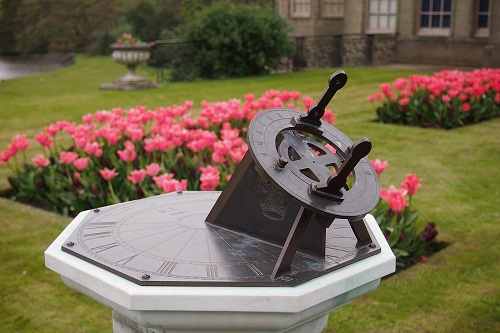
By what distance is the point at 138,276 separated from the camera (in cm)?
269

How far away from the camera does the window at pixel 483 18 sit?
18.7 metres

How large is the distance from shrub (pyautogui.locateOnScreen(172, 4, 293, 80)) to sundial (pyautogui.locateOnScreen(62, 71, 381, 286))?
1452 cm

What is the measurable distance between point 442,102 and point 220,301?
28.4 ft

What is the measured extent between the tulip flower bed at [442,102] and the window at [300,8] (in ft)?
42.9

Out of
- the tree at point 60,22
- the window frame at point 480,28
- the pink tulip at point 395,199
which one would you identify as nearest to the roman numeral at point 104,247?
the pink tulip at point 395,199

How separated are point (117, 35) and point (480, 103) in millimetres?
22963

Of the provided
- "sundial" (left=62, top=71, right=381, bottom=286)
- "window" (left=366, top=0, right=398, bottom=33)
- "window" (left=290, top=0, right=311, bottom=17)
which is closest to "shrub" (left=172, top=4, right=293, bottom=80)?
"window" (left=366, top=0, right=398, bottom=33)

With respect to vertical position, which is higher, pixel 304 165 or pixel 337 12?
pixel 337 12

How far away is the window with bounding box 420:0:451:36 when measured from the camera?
19.5m

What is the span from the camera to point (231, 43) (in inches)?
700

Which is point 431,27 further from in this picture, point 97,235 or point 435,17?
point 97,235

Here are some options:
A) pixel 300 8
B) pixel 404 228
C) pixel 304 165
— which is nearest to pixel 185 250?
pixel 304 165

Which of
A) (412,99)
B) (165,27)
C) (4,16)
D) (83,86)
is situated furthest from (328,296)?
(4,16)

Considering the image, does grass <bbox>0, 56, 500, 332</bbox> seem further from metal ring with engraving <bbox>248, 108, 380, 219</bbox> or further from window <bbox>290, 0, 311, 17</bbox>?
window <bbox>290, 0, 311, 17</bbox>
